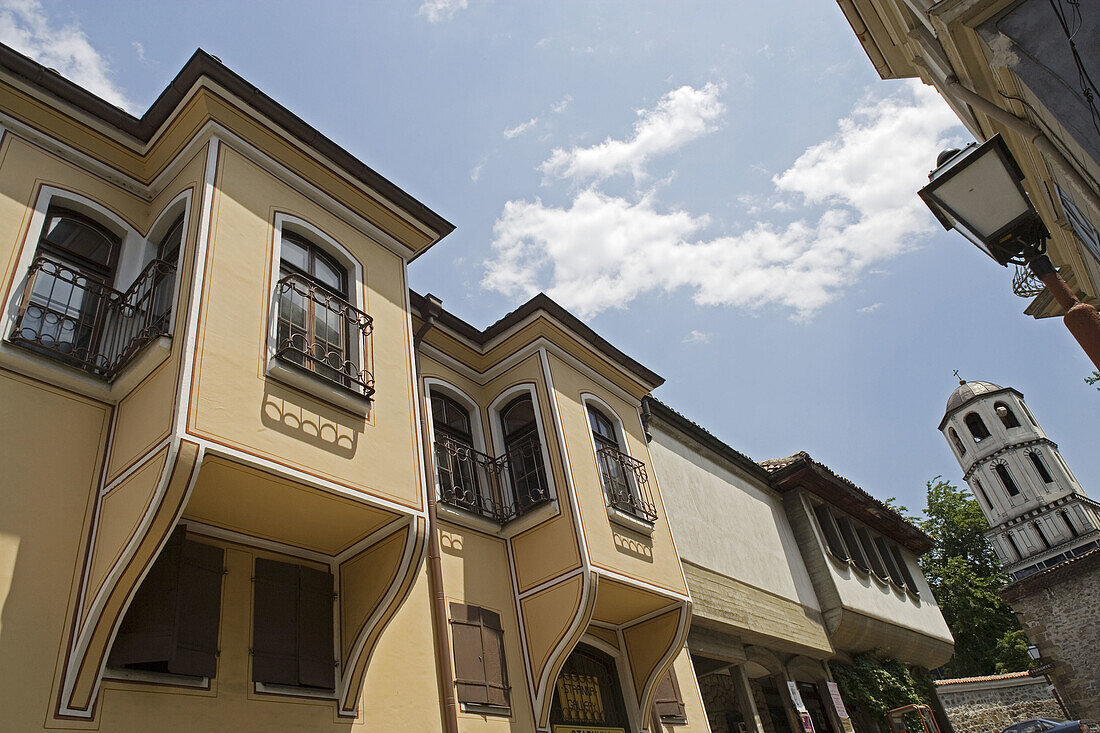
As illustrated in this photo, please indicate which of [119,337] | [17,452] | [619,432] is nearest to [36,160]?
[119,337]

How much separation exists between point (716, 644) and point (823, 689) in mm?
4839

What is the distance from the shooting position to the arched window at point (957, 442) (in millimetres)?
64438

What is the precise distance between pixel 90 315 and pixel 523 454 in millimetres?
5846

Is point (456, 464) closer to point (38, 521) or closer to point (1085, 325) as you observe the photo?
point (38, 521)

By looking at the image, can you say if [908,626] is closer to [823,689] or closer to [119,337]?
[823,689]

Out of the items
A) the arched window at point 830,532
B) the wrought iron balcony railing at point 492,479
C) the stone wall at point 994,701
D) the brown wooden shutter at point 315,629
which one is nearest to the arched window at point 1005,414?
the stone wall at point 994,701

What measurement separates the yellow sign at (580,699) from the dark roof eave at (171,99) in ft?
23.8

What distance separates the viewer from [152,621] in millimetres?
5664

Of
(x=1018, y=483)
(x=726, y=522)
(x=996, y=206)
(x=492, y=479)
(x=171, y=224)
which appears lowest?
(x=996, y=206)

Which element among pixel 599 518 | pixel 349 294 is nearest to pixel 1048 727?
pixel 599 518

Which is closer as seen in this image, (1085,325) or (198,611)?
(1085,325)

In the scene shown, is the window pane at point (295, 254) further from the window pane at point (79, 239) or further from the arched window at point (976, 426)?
the arched window at point (976, 426)

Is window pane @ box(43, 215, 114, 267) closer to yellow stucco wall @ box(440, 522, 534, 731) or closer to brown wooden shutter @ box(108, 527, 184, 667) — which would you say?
brown wooden shutter @ box(108, 527, 184, 667)

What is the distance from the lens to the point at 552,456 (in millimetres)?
10039
